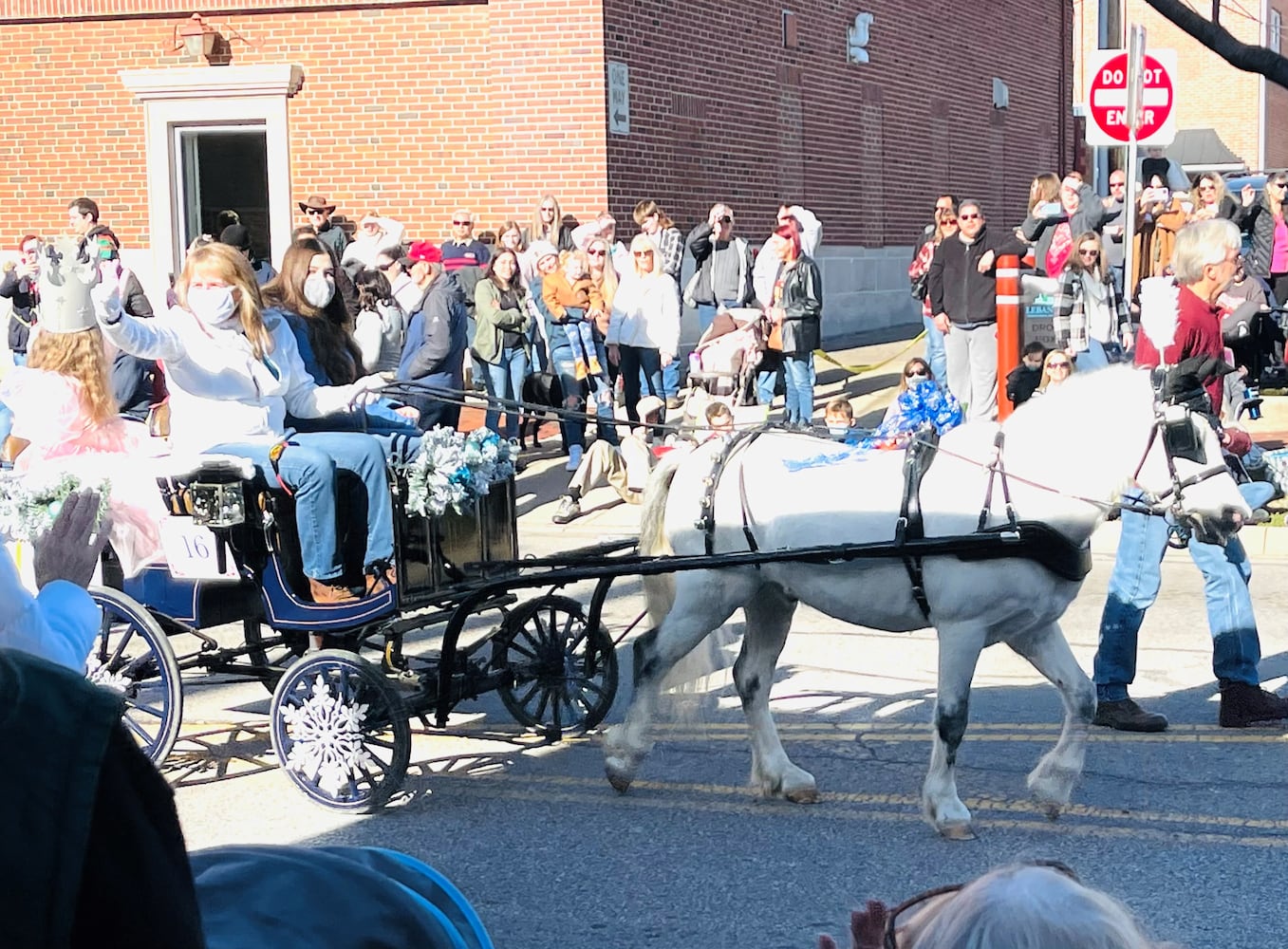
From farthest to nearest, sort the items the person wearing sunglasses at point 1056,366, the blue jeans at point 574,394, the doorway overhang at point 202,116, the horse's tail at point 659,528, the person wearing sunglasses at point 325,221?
→ the doorway overhang at point 202,116 → the person wearing sunglasses at point 325,221 → the blue jeans at point 574,394 → the person wearing sunglasses at point 1056,366 → the horse's tail at point 659,528

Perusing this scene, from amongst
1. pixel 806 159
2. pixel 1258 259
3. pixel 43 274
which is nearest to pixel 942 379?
pixel 1258 259

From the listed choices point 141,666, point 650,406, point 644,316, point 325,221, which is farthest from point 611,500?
point 141,666

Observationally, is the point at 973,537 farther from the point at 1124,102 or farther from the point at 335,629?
the point at 1124,102

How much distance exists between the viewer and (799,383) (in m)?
15.9

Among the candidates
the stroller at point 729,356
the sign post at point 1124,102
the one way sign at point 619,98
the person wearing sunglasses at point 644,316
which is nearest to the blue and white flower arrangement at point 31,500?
the stroller at point 729,356

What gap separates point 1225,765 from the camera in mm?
6973

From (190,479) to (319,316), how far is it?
1.21 m

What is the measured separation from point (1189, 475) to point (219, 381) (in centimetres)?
387

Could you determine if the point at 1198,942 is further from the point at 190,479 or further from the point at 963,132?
the point at 963,132

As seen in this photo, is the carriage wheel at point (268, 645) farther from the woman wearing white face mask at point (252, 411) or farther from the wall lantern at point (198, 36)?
the wall lantern at point (198, 36)

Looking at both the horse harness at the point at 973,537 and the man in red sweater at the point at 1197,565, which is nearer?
the horse harness at the point at 973,537

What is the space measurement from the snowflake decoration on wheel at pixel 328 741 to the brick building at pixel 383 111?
12.8 m

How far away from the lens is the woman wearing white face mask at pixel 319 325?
7.61 meters

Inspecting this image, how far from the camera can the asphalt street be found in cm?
557
